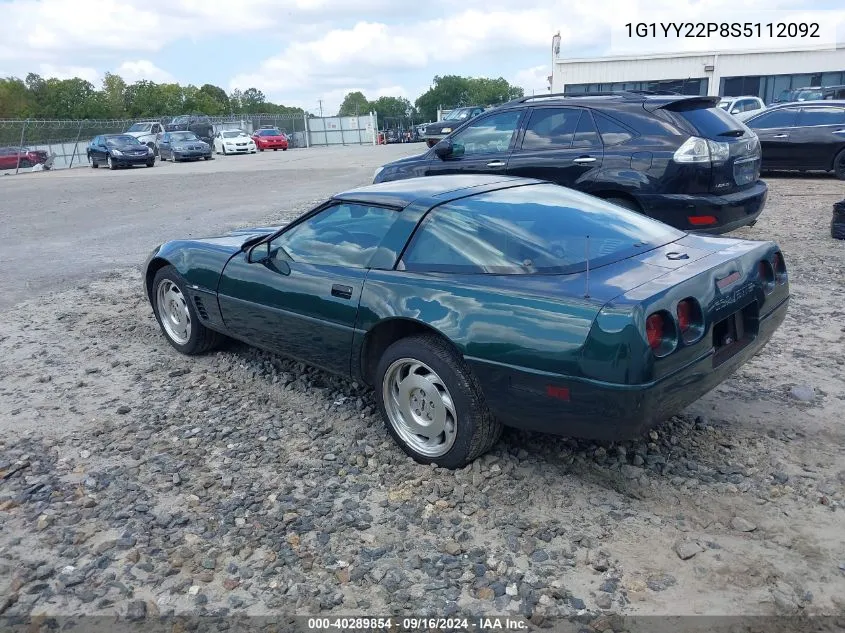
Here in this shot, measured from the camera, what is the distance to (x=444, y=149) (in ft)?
25.8

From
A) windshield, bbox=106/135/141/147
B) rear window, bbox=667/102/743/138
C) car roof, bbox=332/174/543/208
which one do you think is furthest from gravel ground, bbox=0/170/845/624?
windshield, bbox=106/135/141/147

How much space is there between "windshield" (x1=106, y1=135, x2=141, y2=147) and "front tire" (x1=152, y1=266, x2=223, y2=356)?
2545 cm

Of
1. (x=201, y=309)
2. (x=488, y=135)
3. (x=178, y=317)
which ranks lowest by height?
(x=178, y=317)

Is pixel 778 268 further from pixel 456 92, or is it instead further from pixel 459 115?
pixel 456 92

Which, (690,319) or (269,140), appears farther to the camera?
(269,140)

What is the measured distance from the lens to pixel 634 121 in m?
6.53

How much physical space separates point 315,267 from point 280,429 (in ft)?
3.07

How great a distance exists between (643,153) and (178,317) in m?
4.32

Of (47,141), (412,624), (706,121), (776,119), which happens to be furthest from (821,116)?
(47,141)

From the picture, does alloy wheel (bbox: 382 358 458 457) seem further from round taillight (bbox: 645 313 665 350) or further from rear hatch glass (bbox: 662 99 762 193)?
rear hatch glass (bbox: 662 99 762 193)

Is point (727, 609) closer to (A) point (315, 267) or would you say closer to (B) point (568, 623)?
(B) point (568, 623)

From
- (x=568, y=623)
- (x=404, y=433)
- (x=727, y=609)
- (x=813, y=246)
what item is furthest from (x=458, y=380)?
(x=813, y=246)

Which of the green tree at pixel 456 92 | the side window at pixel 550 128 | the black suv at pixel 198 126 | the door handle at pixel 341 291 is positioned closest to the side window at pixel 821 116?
the side window at pixel 550 128

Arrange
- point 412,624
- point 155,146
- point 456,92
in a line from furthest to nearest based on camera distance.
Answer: point 456,92 < point 155,146 < point 412,624
